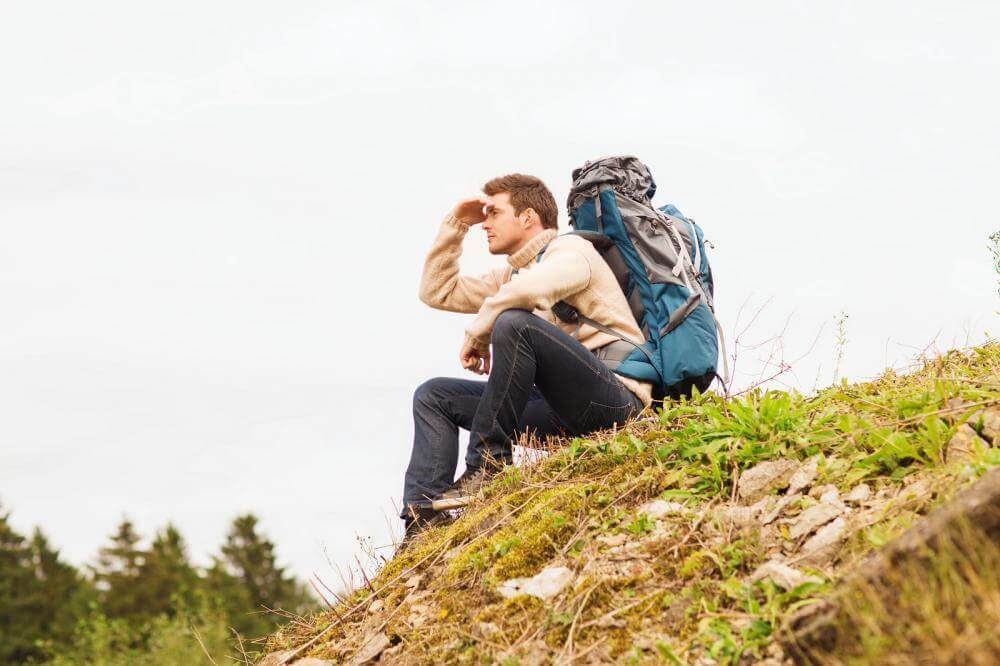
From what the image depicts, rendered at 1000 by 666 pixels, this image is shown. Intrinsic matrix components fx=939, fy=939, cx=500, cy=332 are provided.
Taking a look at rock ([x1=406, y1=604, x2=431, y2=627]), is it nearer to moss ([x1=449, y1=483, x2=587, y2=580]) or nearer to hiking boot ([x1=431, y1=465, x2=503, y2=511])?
moss ([x1=449, y1=483, x2=587, y2=580])

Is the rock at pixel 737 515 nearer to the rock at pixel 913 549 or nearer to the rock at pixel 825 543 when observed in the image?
the rock at pixel 825 543

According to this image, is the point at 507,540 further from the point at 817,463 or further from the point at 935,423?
the point at 935,423

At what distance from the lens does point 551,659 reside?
3535mm

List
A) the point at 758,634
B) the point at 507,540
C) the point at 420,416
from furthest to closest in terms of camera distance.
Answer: the point at 420,416 → the point at 507,540 → the point at 758,634

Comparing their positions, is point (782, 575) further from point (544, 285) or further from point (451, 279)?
point (451, 279)

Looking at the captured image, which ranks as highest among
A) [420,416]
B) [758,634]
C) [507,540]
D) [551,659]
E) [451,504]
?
[420,416]

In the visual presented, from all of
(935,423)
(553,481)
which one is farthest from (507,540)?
(935,423)

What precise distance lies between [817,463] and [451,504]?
211cm

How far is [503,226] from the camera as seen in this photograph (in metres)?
6.00

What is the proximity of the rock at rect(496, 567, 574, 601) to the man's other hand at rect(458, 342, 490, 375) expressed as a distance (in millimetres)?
1855

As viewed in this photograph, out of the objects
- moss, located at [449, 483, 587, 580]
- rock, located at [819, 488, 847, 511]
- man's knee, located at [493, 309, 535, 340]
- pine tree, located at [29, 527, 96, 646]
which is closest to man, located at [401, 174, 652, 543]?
man's knee, located at [493, 309, 535, 340]

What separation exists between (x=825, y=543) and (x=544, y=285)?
232 cm

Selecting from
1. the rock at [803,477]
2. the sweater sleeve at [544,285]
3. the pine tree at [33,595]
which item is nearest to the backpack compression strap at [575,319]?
Result: the sweater sleeve at [544,285]

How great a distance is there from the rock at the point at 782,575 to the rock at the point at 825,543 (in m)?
0.09
